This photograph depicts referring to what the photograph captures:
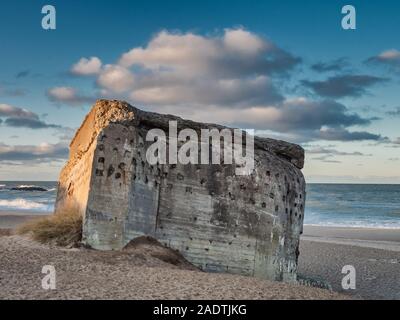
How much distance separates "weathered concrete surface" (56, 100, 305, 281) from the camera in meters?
8.54

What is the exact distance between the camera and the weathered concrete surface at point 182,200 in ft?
28.0

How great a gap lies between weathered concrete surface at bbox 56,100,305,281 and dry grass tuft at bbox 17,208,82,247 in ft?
0.62

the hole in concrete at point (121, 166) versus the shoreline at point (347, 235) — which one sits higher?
the hole in concrete at point (121, 166)

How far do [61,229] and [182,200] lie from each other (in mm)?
2063

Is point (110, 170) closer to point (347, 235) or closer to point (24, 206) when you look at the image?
point (347, 235)

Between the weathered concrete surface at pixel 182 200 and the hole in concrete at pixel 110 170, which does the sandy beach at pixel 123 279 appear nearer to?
the weathered concrete surface at pixel 182 200

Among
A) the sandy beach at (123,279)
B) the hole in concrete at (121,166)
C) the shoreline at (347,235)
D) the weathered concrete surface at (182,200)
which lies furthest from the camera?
the shoreline at (347,235)

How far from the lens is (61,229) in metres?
8.62

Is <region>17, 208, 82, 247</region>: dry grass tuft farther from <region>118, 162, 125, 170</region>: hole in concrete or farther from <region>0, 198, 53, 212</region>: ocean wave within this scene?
<region>0, 198, 53, 212</region>: ocean wave

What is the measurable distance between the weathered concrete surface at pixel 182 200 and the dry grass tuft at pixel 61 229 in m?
Answer: 0.19

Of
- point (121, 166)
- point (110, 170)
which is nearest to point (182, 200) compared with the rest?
point (121, 166)

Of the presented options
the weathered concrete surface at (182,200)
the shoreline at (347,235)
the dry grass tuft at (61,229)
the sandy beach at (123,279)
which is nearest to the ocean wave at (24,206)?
the shoreline at (347,235)
